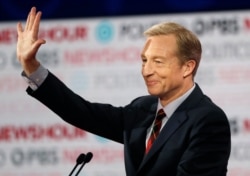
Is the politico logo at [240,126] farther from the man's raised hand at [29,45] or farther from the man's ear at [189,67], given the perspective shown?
the man's raised hand at [29,45]

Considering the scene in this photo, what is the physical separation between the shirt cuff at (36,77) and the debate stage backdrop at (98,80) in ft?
6.68

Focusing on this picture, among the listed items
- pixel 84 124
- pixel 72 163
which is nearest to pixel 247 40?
pixel 72 163

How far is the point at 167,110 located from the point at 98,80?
2.18m

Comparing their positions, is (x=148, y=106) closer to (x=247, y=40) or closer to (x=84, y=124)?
(x=84, y=124)

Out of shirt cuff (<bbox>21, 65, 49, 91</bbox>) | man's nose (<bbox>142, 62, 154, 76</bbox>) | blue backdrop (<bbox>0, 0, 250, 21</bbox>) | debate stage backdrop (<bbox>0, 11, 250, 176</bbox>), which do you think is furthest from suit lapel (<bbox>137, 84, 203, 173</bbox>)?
blue backdrop (<bbox>0, 0, 250, 21</bbox>)

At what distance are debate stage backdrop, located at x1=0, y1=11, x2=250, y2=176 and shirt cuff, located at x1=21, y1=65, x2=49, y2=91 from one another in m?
2.04

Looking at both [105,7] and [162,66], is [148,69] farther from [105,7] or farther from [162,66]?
[105,7]

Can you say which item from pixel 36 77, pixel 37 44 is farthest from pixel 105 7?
pixel 37 44

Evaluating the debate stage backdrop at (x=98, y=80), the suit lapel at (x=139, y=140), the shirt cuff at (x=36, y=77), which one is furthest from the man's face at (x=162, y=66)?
the debate stage backdrop at (x=98, y=80)

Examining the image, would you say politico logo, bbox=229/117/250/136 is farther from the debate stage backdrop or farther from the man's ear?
the man's ear

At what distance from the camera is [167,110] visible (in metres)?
2.33

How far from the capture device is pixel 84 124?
250cm

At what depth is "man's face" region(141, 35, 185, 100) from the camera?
2.28m

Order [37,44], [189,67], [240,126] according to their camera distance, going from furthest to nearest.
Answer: [240,126] → [189,67] → [37,44]
